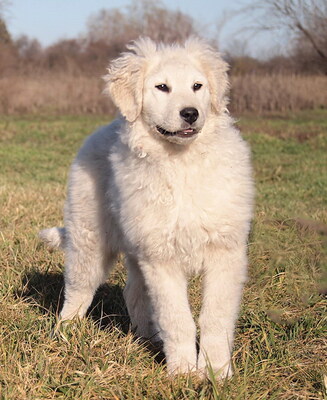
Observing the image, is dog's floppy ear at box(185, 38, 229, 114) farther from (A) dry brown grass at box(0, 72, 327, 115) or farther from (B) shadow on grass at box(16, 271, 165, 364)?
(A) dry brown grass at box(0, 72, 327, 115)

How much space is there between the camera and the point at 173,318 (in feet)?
11.5

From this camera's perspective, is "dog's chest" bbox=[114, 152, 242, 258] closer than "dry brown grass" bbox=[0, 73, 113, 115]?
Yes

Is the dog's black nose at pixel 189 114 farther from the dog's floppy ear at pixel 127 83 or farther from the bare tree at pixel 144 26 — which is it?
the bare tree at pixel 144 26

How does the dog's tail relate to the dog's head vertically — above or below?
below

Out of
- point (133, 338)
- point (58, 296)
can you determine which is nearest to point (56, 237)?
point (58, 296)

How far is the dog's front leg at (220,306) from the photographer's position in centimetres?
354

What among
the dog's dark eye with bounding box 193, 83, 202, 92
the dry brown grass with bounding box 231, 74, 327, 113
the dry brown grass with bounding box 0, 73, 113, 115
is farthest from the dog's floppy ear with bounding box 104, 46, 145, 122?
the dry brown grass with bounding box 0, 73, 113, 115

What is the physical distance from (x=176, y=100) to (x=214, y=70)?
507mm

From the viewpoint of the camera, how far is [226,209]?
360 centimetres

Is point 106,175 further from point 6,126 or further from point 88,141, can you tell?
point 6,126

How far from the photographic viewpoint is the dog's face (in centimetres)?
360

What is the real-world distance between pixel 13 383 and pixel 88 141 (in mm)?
1972

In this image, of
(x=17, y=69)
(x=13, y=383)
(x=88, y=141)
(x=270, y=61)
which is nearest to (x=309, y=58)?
(x=270, y=61)

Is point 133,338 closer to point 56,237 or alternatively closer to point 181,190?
point 181,190
